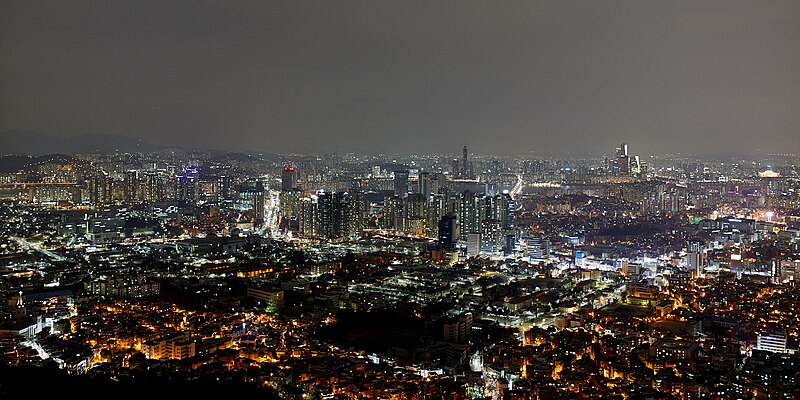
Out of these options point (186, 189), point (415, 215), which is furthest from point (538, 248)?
point (186, 189)

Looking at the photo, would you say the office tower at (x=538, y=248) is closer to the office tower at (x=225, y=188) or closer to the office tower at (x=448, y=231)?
the office tower at (x=448, y=231)

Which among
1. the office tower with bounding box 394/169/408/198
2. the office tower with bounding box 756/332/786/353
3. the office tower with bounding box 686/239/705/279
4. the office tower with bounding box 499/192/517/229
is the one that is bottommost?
the office tower with bounding box 756/332/786/353

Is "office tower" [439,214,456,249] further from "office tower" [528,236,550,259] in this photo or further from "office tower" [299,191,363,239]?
"office tower" [299,191,363,239]

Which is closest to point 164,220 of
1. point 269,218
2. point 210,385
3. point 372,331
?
point 269,218

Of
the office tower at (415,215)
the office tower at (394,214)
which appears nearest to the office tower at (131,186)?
the office tower at (394,214)

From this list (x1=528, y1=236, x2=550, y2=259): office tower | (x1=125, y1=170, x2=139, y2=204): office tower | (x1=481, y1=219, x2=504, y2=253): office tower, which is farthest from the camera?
(x1=125, y1=170, x2=139, y2=204): office tower

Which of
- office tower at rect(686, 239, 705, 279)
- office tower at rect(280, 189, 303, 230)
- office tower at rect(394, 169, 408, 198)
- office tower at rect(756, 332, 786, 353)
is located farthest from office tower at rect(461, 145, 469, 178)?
office tower at rect(756, 332, 786, 353)
